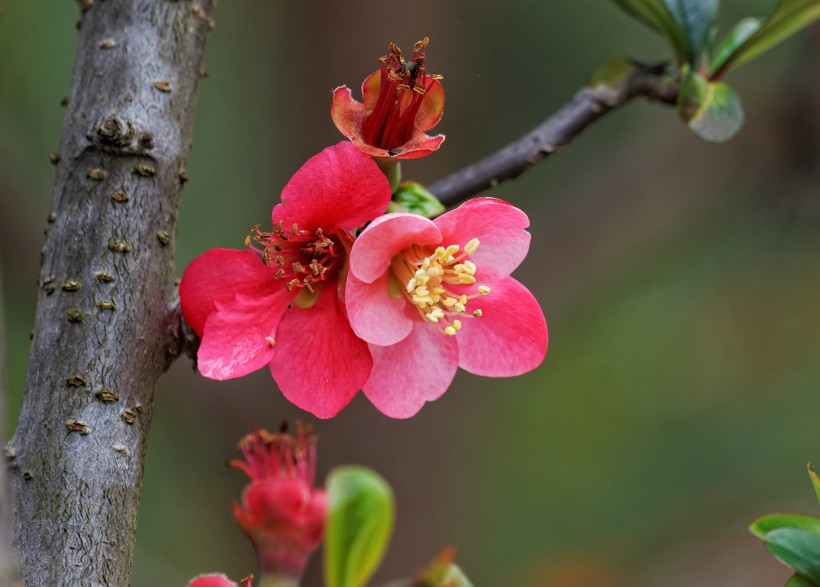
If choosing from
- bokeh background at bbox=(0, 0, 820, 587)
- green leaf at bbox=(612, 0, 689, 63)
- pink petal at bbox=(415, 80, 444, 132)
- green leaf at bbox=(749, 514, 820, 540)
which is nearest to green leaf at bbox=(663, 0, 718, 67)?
green leaf at bbox=(612, 0, 689, 63)

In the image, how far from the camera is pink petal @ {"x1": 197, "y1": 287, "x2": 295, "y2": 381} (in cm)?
54

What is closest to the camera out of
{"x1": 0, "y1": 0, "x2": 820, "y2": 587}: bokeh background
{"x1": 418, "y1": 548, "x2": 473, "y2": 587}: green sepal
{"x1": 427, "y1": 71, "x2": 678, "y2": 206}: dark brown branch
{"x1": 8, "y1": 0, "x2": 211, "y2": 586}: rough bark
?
{"x1": 418, "y1": 548, "x2": 473, "y2": 587}: green sepal

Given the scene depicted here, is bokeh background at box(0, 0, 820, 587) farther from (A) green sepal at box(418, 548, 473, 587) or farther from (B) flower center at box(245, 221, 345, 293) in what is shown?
(A) green sepal at box(418, 548, 473, 587)

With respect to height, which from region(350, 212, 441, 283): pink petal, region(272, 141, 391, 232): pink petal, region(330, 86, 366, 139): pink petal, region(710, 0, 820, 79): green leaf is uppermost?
region(710, 0, 820, 79): green leaf

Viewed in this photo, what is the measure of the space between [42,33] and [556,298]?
68.1 inches

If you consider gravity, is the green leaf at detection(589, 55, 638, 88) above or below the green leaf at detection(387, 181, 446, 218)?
above

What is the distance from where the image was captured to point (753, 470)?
300cm

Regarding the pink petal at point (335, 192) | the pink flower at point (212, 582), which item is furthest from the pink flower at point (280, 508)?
the pink petal at point (335, 192)

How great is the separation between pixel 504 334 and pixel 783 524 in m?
0.21

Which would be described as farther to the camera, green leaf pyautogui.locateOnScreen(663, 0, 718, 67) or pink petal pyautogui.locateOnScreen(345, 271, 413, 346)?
green leaf pyautogui.locateOnScreen(663, 0, 718, 67)

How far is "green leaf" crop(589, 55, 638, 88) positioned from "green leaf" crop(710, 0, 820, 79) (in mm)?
77

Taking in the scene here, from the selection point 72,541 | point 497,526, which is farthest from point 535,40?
point 72,541

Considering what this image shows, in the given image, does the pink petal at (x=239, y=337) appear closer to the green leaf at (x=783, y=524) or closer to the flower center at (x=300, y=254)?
the flower center at (x=300, y=254)

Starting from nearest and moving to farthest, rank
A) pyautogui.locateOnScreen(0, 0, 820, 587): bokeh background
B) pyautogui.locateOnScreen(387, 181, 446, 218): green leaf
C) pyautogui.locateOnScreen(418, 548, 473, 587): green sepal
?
pyautogui.locateOnScreen(418, 548, 473, 587): green sepal, pyautogui.locateOnScreen(387, 181, 446, 218): green leaf, pyautogui.locateOnScreen(0, 0, 820, 587): bokeh background
